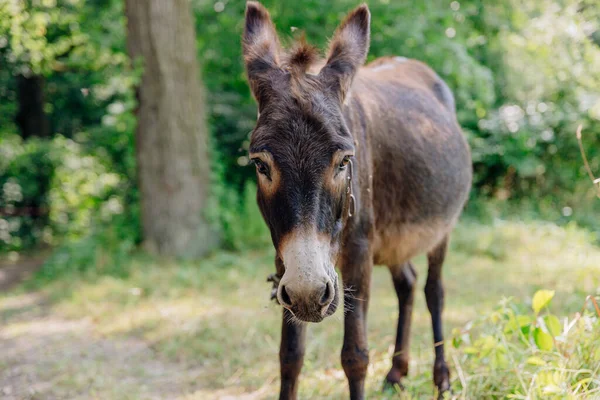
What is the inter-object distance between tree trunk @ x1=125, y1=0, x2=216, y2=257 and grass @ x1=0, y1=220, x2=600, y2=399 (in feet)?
1.88

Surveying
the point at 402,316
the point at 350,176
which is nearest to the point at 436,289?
the point at 402,316

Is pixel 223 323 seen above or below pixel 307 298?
below

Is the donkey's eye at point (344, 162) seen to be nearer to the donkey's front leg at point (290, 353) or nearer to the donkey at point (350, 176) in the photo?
the donkey at point (350, 176)

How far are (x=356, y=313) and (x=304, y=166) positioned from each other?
1122 millimetres

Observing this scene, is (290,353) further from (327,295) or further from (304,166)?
(304,166)

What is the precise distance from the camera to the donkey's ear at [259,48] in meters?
2.65

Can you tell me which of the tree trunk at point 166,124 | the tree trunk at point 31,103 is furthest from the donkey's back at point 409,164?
the tree trunk at point 31,103

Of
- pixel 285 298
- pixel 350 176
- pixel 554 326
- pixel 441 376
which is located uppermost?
pixel 350 176

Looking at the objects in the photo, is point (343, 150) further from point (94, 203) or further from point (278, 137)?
point (94, 203)

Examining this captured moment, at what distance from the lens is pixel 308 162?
2.31 metres

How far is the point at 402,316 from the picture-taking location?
14.0 feet

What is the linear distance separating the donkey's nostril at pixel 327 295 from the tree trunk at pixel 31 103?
38.1 feet

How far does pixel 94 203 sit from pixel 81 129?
4166 millimetres

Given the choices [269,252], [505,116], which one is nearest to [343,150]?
[269,252]
